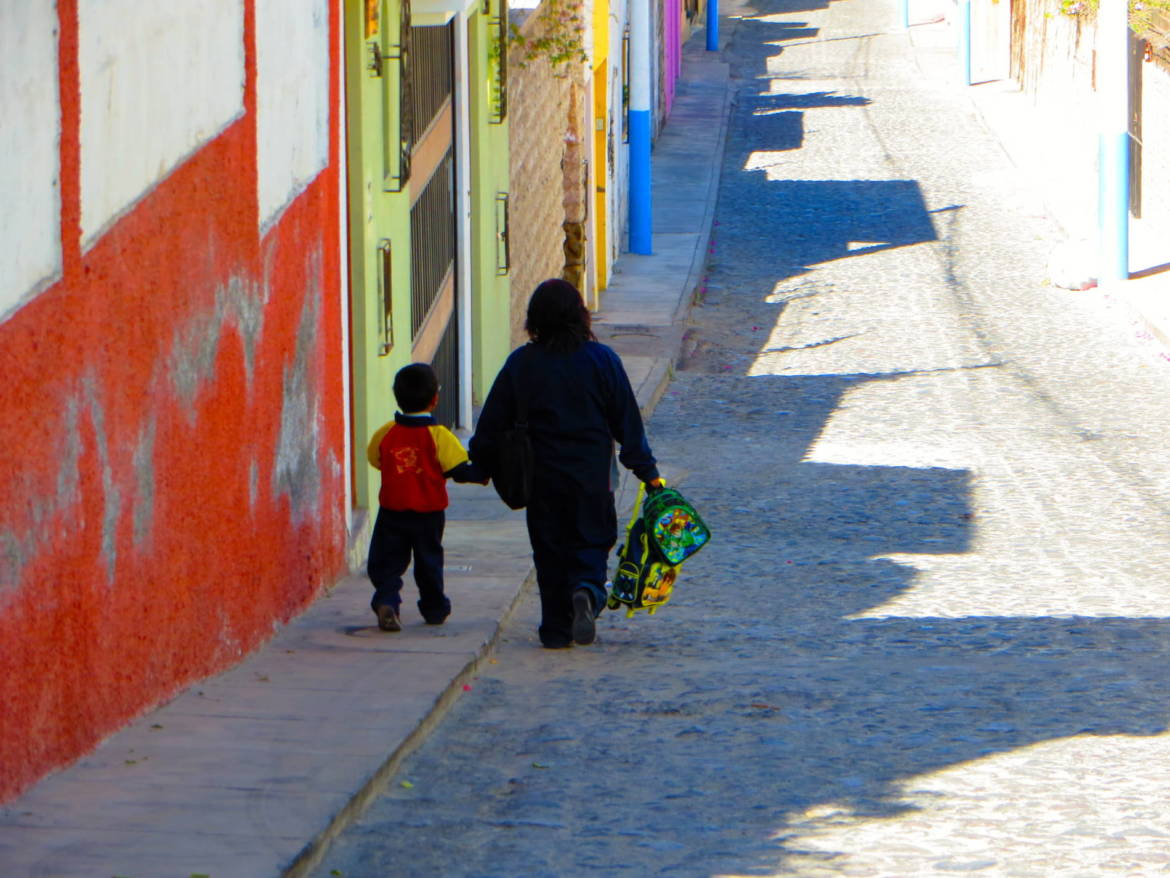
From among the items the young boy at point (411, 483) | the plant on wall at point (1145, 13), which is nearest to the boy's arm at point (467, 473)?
the young boy at point (411, 483)

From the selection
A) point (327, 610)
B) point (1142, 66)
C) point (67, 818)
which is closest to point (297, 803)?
point (67, 818)

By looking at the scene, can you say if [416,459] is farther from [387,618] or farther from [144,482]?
[144,482]

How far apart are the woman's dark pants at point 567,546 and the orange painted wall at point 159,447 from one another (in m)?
1.06

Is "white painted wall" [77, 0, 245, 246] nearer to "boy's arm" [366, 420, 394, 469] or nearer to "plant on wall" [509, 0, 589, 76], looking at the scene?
"boy's arm" [366, 420, 394, 469]

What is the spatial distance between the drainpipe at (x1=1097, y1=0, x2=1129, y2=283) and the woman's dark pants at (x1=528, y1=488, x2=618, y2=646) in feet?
46.1

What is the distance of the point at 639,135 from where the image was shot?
23.6 m

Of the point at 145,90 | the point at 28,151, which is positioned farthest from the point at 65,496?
the point at 145,90

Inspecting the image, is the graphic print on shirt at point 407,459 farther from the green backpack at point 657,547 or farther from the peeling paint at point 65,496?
the peeling paint at point 65,496

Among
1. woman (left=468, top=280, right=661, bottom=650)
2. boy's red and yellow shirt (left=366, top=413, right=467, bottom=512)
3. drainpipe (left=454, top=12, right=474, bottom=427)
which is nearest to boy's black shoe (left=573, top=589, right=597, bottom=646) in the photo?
woman (left=468, top=280, right=661, bottom=650)

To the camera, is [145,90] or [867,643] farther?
[867,643]

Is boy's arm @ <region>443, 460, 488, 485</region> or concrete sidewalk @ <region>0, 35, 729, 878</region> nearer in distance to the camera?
concrete sidewalk @ <region>0, 35, 729, 878</region>

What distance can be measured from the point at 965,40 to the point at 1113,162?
59.4 feet

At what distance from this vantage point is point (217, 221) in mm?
6695

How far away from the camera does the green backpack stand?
7613 millimetres
